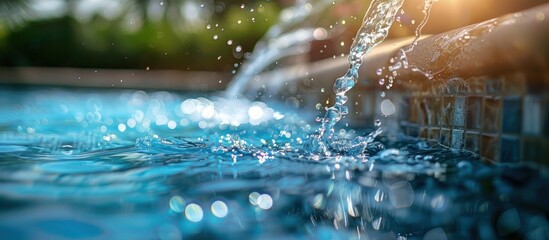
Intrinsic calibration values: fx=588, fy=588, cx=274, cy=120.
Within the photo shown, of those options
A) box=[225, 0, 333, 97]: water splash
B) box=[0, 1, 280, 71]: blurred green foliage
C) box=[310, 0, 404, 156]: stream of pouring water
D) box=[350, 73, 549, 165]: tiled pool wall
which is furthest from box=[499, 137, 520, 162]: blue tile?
box=[0, 1, 280, 71]: blurred green foliage

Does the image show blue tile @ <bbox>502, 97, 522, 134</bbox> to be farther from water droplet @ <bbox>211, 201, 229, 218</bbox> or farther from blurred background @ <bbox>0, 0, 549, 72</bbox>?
blurred background @ <bbox>0, 0, 549, 72</bbox>

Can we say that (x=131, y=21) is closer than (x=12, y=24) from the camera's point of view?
No

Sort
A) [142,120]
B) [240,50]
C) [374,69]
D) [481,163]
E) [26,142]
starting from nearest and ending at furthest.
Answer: [481,163], [26,142], [374,69], [142,120], [240,50]

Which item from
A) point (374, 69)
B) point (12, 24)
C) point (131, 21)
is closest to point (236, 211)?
point (374, 69)

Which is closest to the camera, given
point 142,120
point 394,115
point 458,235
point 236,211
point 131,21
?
point 458,235

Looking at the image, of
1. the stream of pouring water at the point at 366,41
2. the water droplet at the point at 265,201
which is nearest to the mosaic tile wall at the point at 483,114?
the stream of pouring water at the point at 366,41

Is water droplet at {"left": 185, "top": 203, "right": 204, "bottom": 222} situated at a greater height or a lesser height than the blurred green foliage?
lesser

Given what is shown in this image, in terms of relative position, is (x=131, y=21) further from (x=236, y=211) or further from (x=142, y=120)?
(x=236, y=211)
